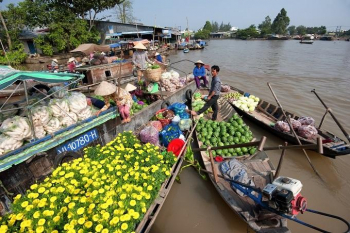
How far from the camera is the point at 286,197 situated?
2.54 metres

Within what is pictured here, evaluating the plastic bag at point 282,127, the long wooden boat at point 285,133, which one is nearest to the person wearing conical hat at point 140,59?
the long wooden boat at point 285,133

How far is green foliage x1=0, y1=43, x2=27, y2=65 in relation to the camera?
1742cm

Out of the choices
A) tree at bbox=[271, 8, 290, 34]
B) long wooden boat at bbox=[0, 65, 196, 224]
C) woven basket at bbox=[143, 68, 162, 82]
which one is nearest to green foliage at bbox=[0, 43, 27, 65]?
woven basket at bbox=[143, 68, 162, 82]

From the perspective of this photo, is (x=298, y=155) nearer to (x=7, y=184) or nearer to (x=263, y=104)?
(x=263, y=104)

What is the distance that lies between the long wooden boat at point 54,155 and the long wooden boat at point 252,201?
1103mm

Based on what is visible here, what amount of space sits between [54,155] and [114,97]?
2.12 m

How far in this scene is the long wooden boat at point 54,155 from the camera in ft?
11.2

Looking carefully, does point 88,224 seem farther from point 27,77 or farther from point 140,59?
point 140,59

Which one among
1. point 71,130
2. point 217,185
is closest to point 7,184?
point 71,130

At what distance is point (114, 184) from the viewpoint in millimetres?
2789

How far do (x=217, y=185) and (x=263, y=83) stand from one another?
498 inches

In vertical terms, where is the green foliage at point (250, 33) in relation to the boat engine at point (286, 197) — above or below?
above

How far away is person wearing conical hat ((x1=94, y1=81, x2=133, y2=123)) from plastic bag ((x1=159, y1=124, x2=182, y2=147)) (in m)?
1.20

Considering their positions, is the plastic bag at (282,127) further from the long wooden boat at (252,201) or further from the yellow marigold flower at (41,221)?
the yellow marigold flower at (41,221)
